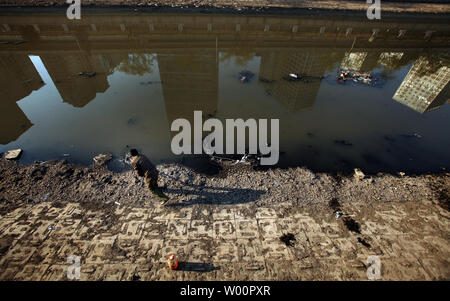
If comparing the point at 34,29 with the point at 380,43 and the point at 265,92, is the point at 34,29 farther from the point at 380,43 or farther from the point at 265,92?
the point at 380,43

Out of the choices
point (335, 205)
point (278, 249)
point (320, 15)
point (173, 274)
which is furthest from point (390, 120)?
point (320, 15)

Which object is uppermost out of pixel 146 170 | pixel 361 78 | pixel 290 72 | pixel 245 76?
pixel 290 72

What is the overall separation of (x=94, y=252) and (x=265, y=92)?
10006 mm

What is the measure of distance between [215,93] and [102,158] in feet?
20.2

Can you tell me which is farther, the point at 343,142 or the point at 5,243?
the point at 343,142

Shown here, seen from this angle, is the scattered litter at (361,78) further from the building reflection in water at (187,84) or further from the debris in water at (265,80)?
the building reflection in water at (187,84)

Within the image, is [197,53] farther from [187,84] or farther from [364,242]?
[364,242]

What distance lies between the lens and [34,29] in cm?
1817

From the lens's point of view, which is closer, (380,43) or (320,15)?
(380,43)

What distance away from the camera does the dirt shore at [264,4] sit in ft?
72.1

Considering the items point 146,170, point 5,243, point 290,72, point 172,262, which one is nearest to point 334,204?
point 172,262

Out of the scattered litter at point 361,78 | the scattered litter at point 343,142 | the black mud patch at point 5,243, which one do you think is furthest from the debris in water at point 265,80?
the black mud patch at point 5,243

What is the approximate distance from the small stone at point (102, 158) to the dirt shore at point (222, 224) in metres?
0.22

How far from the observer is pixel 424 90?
10883mm
